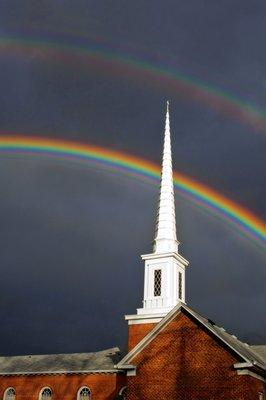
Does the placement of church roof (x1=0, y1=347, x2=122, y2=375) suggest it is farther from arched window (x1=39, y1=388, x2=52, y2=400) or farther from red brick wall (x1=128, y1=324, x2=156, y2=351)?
red brick wall (x1=128, y1=324, x2=156, y2=351)

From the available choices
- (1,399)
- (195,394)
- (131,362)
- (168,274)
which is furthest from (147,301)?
(1,399)

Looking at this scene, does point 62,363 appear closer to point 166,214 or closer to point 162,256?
point 162,256

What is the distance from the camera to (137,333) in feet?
138

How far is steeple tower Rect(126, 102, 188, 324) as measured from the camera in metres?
42.2

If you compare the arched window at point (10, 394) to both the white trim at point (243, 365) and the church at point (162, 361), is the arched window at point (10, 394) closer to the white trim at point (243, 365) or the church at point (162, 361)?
the church at point (162, 361)

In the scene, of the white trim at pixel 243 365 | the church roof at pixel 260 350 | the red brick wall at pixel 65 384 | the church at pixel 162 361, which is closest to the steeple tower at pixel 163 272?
the church at pixel 162 361

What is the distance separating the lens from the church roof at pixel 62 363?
146 ft

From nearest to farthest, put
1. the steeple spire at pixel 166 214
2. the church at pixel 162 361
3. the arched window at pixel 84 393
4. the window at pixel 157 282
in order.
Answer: the church at pixel 162 361, the window at pixel 157 282, the arched window at pixel 84 393, the steeple spire at pixel 166 214

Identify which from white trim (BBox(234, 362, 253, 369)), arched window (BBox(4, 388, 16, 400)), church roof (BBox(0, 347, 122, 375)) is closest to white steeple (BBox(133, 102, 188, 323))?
church roof (BBox(0, 347, 122, 375))

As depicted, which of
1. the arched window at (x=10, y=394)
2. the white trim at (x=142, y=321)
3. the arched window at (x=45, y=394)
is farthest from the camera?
the arched window at (x=10, y=394)

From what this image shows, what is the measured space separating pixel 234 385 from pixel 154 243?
1542cm

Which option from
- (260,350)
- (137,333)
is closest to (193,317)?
(137,333)

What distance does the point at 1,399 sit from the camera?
4719 centimetres

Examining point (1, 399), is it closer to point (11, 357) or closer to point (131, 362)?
point (11, 357)
